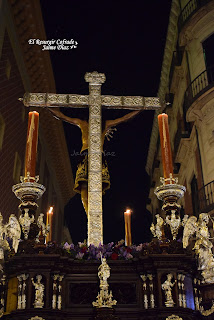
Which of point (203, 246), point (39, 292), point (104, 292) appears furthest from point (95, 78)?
point (39, 292)

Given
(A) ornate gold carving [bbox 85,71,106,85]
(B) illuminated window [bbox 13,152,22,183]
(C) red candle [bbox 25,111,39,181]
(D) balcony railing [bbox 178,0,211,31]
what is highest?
(D) balcony railing [bbox 178,0,211,31]

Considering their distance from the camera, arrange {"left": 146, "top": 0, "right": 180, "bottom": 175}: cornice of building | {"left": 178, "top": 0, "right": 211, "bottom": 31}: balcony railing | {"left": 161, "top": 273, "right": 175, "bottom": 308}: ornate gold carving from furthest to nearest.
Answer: {"left": 146, "top": 0, "right": 180, "bottom": 175}: cornice of building → {"left": 178, "top": 0, "right": 211, "bottom": 31}: balcony railing → {"left": 161, "top": 273, "right": 175, "bottom": 308}: ornate gold carving

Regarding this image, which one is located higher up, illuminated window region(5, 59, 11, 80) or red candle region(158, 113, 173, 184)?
illuminated window region(5, 59, 11, 80)

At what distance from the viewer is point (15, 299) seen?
17.4 feet

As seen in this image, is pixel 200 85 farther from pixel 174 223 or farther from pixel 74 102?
pixel 174 223

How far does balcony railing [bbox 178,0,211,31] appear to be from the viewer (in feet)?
56.3

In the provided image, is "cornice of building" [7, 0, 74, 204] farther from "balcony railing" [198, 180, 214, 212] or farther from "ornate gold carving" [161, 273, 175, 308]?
"ornate gold carving" [161, 273, 175, 308]

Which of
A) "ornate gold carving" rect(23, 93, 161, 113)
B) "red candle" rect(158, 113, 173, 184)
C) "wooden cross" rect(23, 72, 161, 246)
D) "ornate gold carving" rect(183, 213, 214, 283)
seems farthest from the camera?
"ornate gold carving" rect(23, 93, 161, 113)

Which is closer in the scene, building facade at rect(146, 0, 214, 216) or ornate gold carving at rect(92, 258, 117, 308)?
ornate gold carving at rect(92, 258, 117, 308)

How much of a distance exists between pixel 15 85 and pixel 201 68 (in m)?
7.34

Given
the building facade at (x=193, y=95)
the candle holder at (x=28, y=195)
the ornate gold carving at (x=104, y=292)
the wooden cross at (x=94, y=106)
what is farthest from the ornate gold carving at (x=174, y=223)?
the building facade at (x=193, y=95)

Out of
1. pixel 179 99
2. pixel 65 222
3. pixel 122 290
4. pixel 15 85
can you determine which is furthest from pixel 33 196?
A: pixel 65 222

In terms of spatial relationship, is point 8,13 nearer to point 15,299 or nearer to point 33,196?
point 33,196

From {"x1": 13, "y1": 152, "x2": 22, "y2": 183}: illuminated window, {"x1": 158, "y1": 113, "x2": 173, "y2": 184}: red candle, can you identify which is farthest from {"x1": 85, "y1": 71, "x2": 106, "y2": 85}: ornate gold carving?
{"x1": 13, "y1": 152, "x2": 22, "y2": 183}: illuminated window
